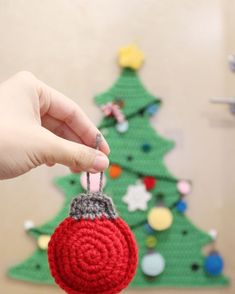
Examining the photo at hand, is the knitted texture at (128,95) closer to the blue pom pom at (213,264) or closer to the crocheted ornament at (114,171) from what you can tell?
the crocheted ornament at (114,171)

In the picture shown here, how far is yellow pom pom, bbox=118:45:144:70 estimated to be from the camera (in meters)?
1.29

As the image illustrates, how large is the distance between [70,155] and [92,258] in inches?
5.8

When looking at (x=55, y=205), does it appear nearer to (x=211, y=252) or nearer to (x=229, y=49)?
(x=211, y=252)

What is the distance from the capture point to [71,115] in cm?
71

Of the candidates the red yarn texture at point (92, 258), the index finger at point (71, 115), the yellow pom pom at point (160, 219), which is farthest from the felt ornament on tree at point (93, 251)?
the yellow pom pom at point (160, 219)

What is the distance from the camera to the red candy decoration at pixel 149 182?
129 cm

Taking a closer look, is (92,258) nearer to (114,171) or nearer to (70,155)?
(70,155)

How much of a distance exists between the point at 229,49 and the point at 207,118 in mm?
225

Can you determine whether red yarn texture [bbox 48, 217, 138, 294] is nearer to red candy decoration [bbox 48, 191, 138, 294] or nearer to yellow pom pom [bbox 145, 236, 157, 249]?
red candy decoration [bbox 48, 191, 138, 294]

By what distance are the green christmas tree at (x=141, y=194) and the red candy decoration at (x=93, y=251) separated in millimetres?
675

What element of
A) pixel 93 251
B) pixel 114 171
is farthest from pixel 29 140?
pixel 114 171

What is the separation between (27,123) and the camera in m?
0.59

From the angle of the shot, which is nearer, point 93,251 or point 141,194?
point 93,251

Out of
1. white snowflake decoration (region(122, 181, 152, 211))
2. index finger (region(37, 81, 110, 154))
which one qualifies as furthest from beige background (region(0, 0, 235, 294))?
index finger (region(37, 81, 110, 154))
